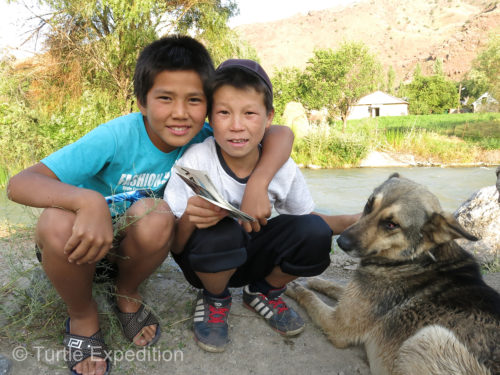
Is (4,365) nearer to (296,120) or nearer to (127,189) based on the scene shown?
(127,189)

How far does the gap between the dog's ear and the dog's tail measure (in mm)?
625

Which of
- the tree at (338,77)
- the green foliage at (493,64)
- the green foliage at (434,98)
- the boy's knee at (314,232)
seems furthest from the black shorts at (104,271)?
the green foliage at (434,98)

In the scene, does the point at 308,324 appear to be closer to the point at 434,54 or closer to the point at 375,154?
the point at 375,154

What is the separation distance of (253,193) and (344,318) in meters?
1.25

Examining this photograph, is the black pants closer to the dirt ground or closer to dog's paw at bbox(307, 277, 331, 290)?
the dirt ground

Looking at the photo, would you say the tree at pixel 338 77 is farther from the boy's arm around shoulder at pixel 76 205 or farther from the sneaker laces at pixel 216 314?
the boy's arm around shoulder at pixel 76 205

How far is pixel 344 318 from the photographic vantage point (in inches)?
104

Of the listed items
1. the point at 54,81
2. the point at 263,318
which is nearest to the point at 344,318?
the point at 263,318

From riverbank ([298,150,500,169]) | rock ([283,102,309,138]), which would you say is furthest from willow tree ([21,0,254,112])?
riverbank ([298,150,500,169])

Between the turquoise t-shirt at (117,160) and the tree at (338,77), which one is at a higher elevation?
→ the tree at (338,77)

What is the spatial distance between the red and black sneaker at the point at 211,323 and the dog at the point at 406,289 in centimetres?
83

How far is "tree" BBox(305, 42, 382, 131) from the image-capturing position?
108 ft

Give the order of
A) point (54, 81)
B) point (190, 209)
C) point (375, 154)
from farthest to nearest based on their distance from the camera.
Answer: point (375, 154) → point (54, 81) → point (190, 209)

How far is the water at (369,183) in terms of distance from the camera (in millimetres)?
9906
